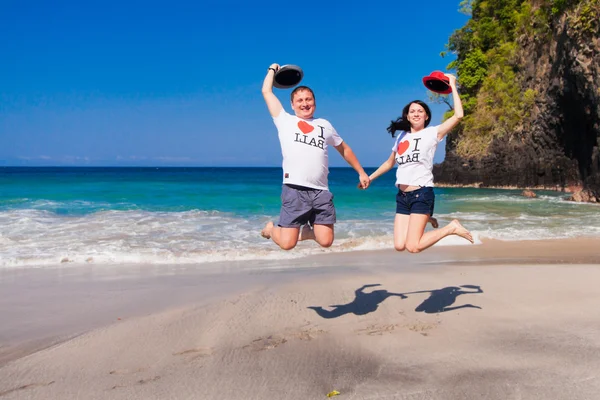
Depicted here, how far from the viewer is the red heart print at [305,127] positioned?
210 inches

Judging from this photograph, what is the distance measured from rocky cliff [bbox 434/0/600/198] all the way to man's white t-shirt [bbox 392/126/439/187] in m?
21.2

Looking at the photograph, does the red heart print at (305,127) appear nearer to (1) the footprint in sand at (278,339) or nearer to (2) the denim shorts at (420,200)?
(2) the denim shorts at (420,200)

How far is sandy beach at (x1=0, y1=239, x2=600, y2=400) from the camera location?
343cm

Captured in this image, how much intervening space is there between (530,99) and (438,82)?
35.5 metres

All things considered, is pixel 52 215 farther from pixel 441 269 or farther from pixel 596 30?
pixel 596 30

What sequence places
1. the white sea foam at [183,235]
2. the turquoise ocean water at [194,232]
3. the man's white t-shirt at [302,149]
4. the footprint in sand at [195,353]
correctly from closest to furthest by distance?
the footprint in sand at [195,353], the man's white t-shirt at [302,149], the white sea foam at [183,235], the turquoise ocean water at [194,232]

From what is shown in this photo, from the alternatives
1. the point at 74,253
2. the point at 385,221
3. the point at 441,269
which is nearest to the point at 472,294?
the point at 441,269

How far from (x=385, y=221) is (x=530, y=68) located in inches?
1081

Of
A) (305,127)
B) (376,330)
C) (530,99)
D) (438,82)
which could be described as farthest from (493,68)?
(376,330)

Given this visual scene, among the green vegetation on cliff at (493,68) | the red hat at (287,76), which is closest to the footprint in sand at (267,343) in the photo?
the red hat at (287,76)

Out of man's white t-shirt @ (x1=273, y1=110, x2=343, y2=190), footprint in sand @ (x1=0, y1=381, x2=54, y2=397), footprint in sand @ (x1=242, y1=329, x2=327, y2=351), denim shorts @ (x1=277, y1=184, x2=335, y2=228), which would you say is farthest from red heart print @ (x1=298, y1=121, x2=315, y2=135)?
footprint in sand @ (x1=0, y1=381, x2=54, y2=397)

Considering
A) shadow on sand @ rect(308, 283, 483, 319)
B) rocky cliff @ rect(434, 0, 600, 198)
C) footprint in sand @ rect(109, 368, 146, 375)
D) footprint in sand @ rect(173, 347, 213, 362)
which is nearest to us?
footprint in sand @ rect(109, 368, 146, 375)

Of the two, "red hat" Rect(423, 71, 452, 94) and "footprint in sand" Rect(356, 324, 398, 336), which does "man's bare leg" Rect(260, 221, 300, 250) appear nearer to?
"footprint in sand" Rect(356, 324, 398, 336)

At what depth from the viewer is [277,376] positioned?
11.8 ft
